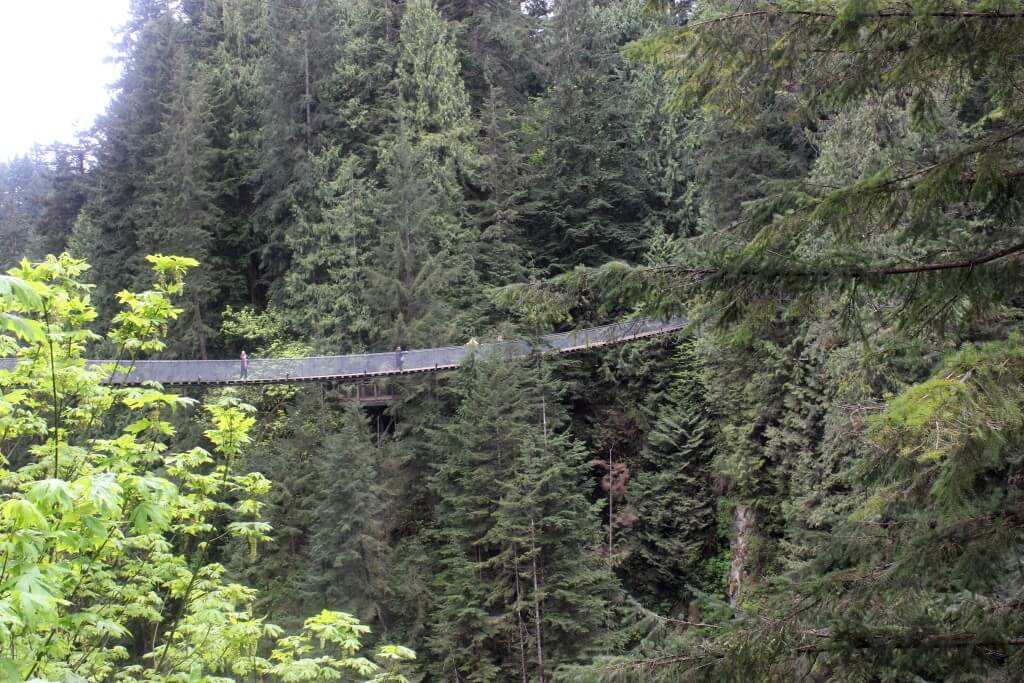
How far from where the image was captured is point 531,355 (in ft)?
47.3

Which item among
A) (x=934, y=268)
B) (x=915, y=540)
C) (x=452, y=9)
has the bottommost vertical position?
(x=915, y=540)

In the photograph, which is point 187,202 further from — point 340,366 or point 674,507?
point 674,507

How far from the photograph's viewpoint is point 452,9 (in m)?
22.9

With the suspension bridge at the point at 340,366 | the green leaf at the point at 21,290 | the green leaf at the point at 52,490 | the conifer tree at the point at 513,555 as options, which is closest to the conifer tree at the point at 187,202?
the suspension bridge at the point at 340,366

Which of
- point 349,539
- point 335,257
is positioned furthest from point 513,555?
point 335,257

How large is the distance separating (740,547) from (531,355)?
15.3 feet

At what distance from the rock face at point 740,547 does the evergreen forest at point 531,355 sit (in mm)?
153

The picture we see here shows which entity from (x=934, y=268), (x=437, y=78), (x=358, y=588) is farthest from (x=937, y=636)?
(x=437, y=78)

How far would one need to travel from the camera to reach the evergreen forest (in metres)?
2.84

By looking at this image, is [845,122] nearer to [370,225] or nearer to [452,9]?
[370,225]

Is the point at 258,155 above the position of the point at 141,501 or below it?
above

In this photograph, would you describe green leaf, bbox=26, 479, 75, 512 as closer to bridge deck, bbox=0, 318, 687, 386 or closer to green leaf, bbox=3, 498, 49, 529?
green leaf, bbox=3, 498, 49, 529

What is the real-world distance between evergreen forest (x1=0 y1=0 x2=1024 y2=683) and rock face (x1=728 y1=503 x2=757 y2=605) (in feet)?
0.50

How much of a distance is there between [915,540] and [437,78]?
730 inches
